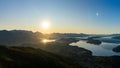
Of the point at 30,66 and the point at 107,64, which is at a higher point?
the point at 30,66

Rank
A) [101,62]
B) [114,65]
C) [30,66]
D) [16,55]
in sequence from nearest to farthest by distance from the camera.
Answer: [30,66]
[16,55]
[114,65]
[101,62]

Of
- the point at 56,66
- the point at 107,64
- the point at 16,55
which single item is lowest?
the point at 107,64

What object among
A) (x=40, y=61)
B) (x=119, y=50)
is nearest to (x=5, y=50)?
(x=40, y=61)

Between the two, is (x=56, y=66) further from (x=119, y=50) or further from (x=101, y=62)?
(x=119, y=50)

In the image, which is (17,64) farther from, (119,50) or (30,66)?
(119,50)

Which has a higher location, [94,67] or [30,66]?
[30,66]

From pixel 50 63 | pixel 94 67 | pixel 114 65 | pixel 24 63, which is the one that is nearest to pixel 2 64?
pixel 24 63

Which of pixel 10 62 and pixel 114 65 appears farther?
pixel 114 65

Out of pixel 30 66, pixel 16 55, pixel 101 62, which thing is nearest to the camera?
pixel 30 66

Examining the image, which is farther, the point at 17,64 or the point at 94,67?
the point at 94,67
